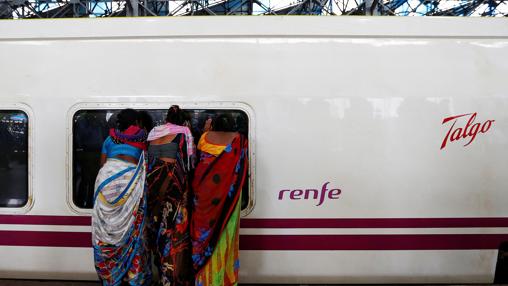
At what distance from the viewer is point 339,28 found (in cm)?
279

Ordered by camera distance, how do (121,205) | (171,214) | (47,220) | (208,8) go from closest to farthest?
(121,205), (171,214), (47,220), (208,8)

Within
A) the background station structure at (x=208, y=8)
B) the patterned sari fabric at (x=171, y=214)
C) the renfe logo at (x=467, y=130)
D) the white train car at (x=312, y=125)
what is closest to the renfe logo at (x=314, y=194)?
the white train car at (x=312, y=125)

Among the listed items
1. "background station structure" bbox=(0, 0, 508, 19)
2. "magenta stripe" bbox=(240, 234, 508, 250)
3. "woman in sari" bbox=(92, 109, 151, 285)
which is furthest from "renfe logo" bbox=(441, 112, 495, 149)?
"background station structure" bbox=(0, 0, 508, 19)

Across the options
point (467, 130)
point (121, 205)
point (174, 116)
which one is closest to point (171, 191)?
point (121, 205)

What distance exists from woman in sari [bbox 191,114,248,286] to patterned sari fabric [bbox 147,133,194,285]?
10 centimetres

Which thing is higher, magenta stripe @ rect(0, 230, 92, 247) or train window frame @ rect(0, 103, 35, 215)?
train window frame @ rect(0, 103, 35, 215)

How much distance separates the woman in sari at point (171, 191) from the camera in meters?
2.54

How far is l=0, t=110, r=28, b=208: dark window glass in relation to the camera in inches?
112

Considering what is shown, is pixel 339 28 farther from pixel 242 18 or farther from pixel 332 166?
pixel 332 166

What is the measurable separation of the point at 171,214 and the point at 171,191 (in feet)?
0.55

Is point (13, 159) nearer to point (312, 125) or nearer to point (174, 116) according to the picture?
point (174, 116)

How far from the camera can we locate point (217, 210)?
247cm

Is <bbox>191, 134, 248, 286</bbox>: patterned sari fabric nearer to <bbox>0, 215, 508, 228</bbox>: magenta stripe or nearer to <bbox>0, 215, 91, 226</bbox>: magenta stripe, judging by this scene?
<bbox>0, 215, 508, 228</bbox>: magenta stripe

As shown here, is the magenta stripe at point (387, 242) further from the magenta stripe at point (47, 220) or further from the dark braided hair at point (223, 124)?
the magenta stripe at point (47, 220)
